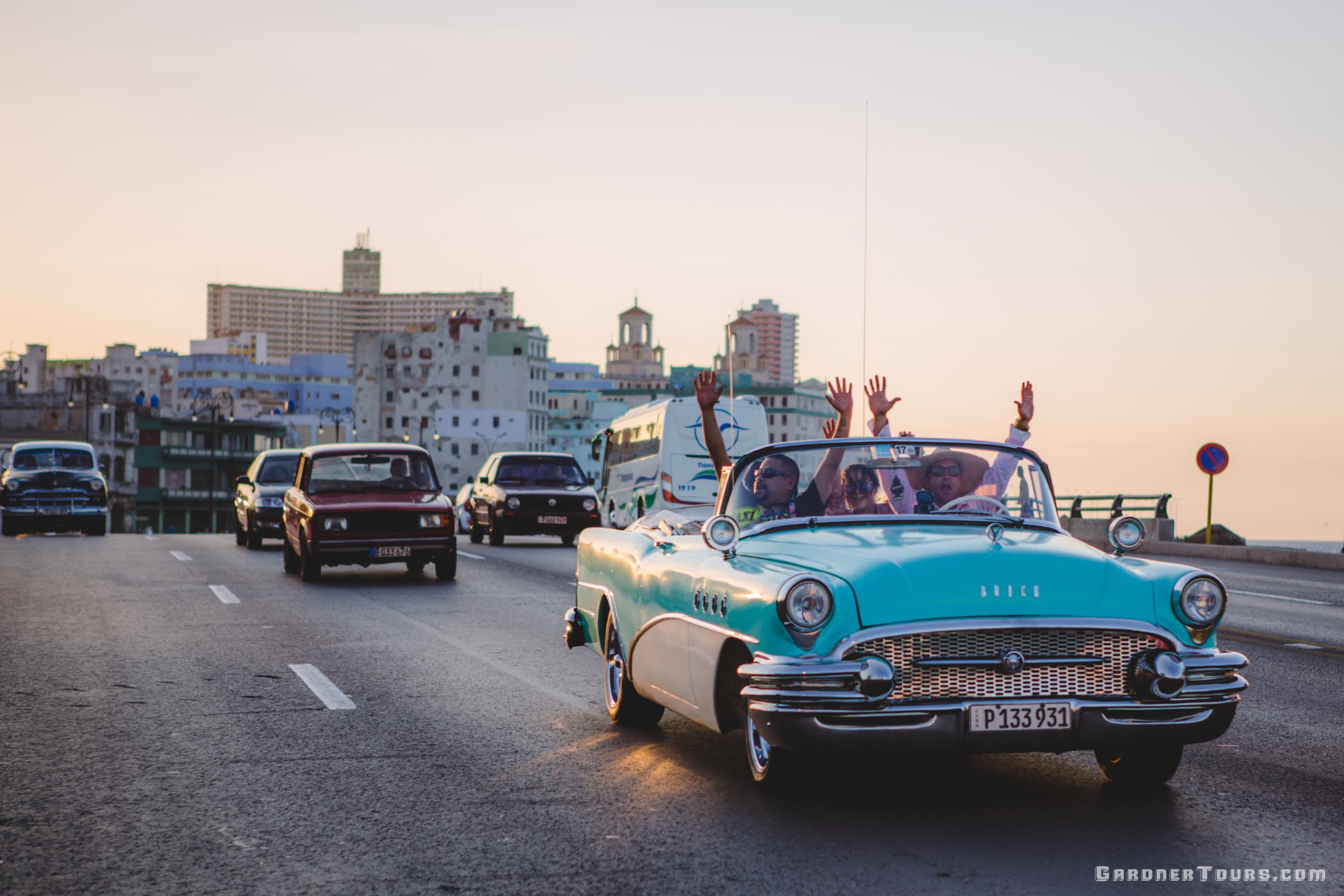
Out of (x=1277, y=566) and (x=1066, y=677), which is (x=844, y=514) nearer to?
(x=1066, y=677)

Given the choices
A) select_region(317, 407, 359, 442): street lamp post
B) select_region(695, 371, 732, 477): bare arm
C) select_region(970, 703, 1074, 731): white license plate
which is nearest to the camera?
select_region(970, 703, 1074, 731): white license plate

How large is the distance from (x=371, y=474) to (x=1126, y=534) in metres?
14.2

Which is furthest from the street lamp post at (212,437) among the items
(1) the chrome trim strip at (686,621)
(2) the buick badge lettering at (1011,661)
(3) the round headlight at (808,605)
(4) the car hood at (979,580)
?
(2) the buick badge lettering at (1011,661)

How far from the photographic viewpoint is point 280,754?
761 centimetres

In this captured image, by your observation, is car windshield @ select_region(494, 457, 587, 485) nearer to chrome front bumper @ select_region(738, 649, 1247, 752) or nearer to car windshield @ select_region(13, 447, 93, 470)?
car windshield @ select_region(13, 447, 93, 470)

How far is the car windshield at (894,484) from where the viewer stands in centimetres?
727

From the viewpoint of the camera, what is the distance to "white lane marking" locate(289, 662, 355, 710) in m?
9.25

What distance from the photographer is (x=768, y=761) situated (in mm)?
6336

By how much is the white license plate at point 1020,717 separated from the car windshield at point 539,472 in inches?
975

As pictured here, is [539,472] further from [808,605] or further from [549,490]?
[808,605]

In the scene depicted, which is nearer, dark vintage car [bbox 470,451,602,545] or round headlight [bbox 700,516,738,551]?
round headlight [bbox 700,516,738,551]

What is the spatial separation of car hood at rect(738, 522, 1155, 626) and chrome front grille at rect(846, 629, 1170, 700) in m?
0.08

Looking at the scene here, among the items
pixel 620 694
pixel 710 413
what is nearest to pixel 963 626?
pixel 620 694

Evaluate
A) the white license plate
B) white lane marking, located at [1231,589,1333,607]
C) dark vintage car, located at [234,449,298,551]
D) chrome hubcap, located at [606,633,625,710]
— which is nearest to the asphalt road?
chrome hubcap, located at [606,633,625,710]
